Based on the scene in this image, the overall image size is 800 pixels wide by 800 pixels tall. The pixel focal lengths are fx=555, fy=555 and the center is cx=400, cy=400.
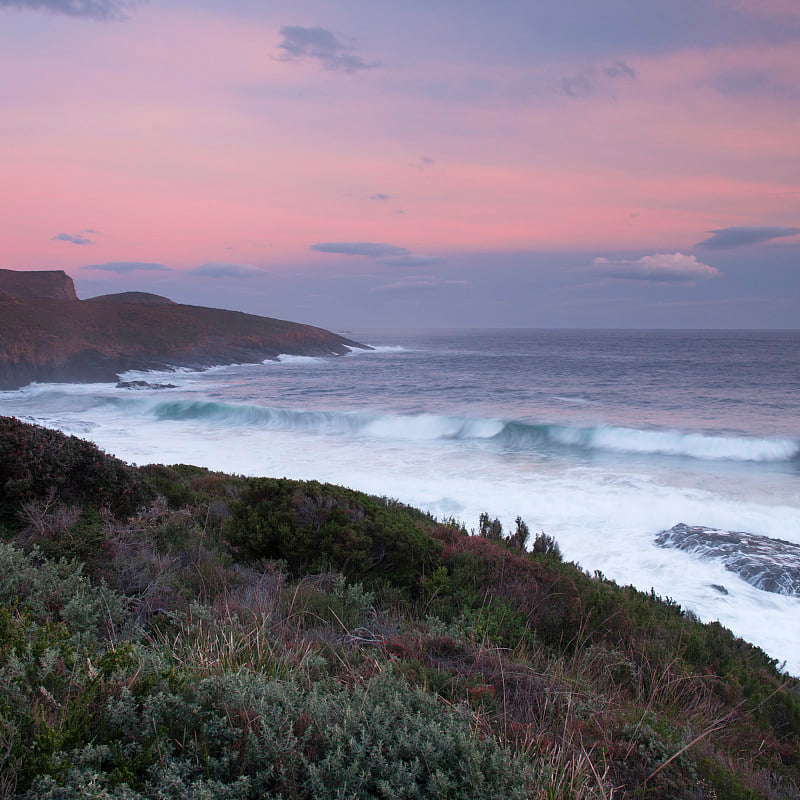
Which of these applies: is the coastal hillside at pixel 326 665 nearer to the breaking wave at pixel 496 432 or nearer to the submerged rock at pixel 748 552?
the submerged rock at pixel 748 552

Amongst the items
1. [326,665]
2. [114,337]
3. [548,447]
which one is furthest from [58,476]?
[114,337]

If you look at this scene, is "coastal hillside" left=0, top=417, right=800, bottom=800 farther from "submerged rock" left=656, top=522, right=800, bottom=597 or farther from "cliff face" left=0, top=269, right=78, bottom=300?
"cliff face" left=0, top=269, right=78, bottom=300

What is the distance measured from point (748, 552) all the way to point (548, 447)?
12498 mm

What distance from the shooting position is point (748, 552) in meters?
10.6

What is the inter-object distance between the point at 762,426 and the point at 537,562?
24765mm

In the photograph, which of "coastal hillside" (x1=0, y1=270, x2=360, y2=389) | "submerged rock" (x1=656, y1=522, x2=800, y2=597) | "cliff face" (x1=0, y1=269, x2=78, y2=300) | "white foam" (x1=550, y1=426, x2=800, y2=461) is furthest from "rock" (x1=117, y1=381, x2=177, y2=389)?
"cliff face" (x1=0, y1=269, x2=78, y2=300)

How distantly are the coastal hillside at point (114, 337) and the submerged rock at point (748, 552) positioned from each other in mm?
46866

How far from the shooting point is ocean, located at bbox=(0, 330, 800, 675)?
11172 mm

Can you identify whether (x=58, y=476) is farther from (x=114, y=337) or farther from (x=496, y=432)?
(x=114, y=337)

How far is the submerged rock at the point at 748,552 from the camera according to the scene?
950cm

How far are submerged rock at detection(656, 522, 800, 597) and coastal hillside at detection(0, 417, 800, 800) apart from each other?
4.60 meters

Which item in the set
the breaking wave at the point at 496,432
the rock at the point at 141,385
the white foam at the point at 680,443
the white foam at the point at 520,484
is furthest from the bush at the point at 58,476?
the rock at the point at 141,385

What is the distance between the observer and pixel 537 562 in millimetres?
6172

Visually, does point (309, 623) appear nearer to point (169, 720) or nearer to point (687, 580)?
point (169, 720)
